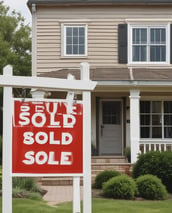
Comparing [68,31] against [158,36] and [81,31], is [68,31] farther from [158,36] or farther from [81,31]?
[158,36]

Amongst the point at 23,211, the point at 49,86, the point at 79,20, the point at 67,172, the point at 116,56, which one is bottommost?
the point at 23,211

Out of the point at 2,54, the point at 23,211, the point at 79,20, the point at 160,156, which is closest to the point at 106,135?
the point at 79,20

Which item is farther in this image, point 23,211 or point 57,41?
point 57,41

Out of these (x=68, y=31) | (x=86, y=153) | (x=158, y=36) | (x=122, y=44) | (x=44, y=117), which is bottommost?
(x=86, y=153)

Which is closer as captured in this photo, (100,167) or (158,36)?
(100,167)

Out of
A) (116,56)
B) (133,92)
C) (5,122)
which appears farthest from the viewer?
(116,56)

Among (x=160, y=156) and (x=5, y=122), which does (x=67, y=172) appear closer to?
(x=5, y=122)

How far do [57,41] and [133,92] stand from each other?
4.20 m

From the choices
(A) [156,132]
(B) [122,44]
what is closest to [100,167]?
(A) [156,132]

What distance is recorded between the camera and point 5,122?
669 cm

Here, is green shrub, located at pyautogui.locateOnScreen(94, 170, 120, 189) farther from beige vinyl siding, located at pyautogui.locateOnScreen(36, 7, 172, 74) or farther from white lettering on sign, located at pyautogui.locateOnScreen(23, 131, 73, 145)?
white lettering on sign, located at pyautogui.locateOnScreen(23, 131, 73, 145)

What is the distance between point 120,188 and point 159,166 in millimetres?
2015

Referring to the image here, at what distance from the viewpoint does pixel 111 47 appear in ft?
65.0

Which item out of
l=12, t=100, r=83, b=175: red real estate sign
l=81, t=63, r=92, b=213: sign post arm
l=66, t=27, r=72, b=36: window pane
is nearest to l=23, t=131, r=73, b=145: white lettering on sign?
l=12, t=100, r=83, b=175: red real estate sign
